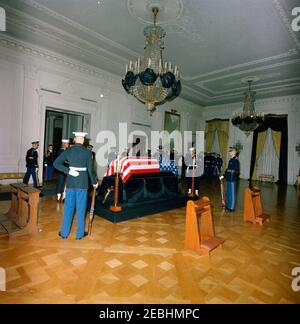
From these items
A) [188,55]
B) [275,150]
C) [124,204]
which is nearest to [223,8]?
[188,55]

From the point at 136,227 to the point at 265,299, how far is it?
2.45m

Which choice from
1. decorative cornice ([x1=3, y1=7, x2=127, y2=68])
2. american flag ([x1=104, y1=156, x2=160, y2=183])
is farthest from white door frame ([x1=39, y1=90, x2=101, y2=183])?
american flag ([x1=104, y1=156, x2=160, y2=183])

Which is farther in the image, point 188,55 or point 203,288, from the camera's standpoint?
point 188,55

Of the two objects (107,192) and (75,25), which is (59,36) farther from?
(107,192)

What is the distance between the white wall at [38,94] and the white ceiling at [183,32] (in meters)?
0.46

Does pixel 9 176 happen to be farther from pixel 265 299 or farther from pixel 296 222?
pixel 296 222

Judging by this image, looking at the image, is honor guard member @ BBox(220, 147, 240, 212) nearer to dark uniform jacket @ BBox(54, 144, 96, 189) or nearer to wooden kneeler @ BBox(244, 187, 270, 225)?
wooden kneeler @ BBox(244, 187, 270, 225)

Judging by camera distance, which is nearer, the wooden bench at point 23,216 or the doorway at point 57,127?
the wooden bench at point 23,216

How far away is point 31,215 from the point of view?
358cm

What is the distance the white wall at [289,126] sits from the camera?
38.4 feet

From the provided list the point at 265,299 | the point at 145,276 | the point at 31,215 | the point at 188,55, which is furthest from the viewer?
the point at 188,55

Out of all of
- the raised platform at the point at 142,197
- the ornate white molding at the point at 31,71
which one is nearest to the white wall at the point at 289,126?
the raised platform at the point at 142,197

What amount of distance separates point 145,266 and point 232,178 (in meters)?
3.65

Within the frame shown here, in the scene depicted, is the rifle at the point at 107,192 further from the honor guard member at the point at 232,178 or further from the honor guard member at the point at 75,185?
the honor guard member at the point at 232,178
